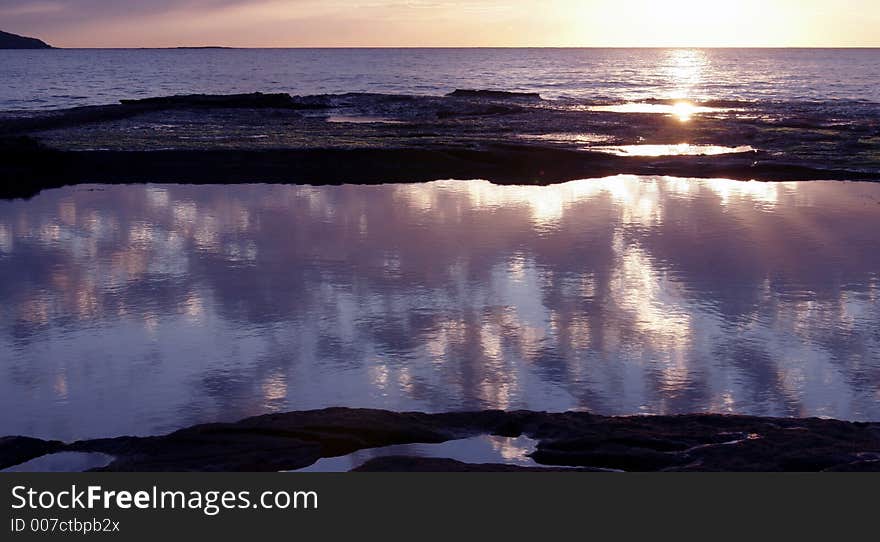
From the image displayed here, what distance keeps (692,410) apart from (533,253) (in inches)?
270

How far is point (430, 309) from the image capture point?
11.7 metres

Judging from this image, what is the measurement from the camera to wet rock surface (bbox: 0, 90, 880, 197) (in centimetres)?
2444

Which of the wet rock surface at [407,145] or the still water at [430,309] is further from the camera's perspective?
the wet rock surface at [407,145]

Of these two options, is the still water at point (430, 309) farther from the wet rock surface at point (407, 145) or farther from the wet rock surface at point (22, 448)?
the wet rock surface at point (407, 145)

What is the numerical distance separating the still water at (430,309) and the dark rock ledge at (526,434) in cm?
44

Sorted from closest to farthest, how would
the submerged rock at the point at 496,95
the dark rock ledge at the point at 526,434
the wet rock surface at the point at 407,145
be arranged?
the dark rock ledge at the point at 526,434, the wet rock surface at the point at 407,145, the submerged rock at the point at 496,95

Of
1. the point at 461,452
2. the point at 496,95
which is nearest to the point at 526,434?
the point at 461,452

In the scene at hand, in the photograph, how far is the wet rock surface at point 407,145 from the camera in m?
24.4

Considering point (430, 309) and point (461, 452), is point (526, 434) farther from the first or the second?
point (430, 309)

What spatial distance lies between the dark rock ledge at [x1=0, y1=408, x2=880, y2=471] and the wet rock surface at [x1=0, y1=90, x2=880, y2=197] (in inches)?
620

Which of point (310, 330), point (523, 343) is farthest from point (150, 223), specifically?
point (523, 343)

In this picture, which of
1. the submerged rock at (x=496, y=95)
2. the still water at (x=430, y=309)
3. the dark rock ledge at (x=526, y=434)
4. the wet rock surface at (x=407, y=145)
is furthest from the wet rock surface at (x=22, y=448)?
the submerged rock at (x=496, y=95)

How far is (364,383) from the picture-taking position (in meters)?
9.09

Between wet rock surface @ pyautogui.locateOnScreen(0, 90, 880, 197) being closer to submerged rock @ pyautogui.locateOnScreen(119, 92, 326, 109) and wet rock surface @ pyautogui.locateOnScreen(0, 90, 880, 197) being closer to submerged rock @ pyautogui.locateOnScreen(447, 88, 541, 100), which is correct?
submerged rock @ pyautogui.locateOnScreen(119, 92, 326, 109)
